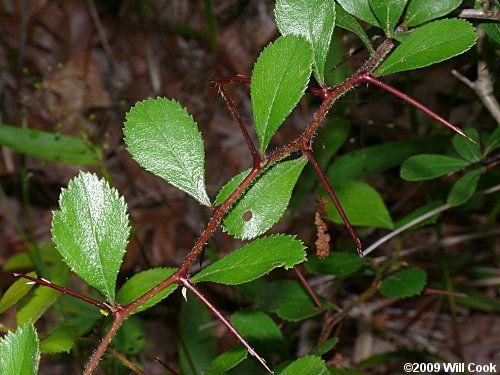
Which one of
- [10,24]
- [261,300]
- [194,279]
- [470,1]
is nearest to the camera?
[194,279]

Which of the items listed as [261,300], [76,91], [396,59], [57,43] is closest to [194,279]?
[396,59]

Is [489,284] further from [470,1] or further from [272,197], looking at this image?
[272,197]

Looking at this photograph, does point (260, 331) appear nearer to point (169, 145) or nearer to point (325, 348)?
point (325, 348)

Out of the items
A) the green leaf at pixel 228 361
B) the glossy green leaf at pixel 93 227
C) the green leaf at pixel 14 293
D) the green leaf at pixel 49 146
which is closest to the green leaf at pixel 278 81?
the glossy green leaf at pixel 93 227

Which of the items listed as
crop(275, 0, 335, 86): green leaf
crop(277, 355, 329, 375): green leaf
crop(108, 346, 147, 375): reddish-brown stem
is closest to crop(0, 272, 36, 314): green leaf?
crop(108, 346, 147, 375): reddish-brown stem

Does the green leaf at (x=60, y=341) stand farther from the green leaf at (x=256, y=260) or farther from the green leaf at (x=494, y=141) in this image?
the green leaf at (x=494, y=141)
